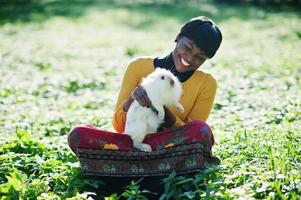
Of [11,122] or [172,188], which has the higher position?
[172,188]

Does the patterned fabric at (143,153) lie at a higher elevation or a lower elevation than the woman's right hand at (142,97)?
lower

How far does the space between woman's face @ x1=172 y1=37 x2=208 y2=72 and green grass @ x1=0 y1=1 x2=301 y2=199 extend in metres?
A: 0.98

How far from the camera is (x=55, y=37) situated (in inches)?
607

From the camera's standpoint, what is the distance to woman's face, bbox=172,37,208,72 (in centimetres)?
431

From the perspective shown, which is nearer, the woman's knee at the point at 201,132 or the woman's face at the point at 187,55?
the woman's knee at the point at 201,132

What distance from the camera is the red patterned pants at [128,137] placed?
413 centimetres

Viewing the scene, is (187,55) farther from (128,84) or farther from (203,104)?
(128,84)

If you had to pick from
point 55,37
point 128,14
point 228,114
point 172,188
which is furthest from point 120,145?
point 128,14

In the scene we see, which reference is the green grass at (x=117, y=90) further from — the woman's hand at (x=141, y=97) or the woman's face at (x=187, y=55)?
the woman's face at (x=187, y=55)

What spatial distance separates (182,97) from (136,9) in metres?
18.1

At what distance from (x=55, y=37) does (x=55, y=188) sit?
38.8 feet

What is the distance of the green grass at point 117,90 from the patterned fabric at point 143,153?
162mm

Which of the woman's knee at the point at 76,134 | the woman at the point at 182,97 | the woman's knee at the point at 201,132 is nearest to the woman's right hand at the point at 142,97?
the woman at the point at 182,97

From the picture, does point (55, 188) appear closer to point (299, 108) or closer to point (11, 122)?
point (11, 122)
